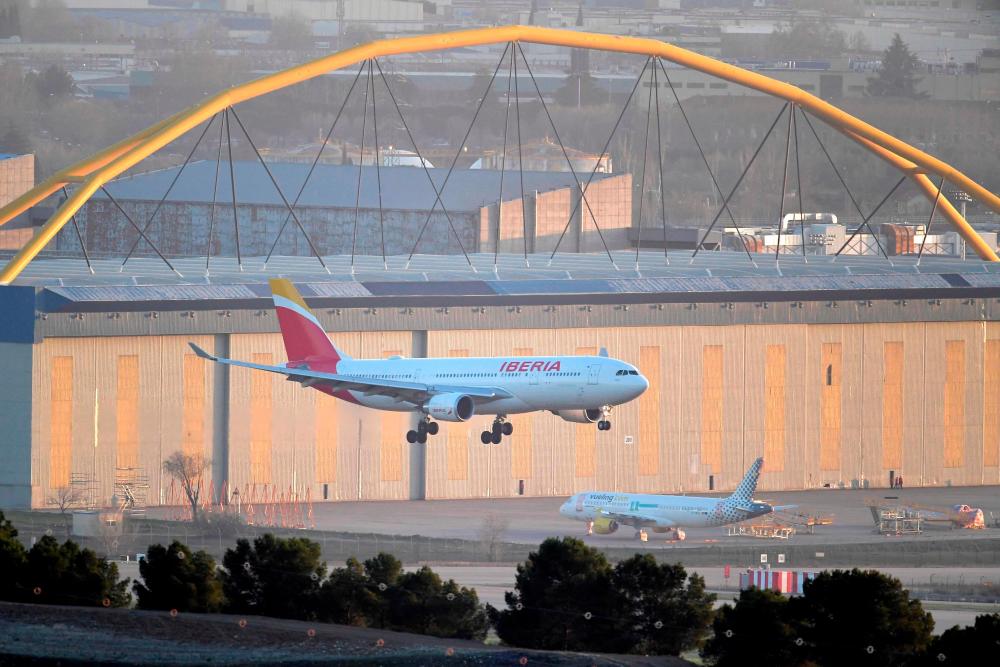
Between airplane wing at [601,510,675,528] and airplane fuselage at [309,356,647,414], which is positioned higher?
airplane fuselage at [309,356,647,414]

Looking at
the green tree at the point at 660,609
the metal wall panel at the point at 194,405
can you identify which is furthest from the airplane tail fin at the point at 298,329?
the green tree at the point at 660,609

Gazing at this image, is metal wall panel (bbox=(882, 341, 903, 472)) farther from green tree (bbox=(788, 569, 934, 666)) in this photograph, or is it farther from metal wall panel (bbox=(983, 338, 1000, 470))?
green tree (bbox=(788, 569, 934, 666))

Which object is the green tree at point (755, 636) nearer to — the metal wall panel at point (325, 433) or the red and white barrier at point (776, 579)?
the red and white barrier at point (776, 579)

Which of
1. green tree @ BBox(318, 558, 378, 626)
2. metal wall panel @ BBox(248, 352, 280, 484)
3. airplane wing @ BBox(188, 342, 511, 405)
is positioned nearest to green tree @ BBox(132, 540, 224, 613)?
green tree @ BBox(318, 558, 378, 626)

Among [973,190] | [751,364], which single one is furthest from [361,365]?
[973,190]

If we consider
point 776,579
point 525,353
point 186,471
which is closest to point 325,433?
point 186,471
